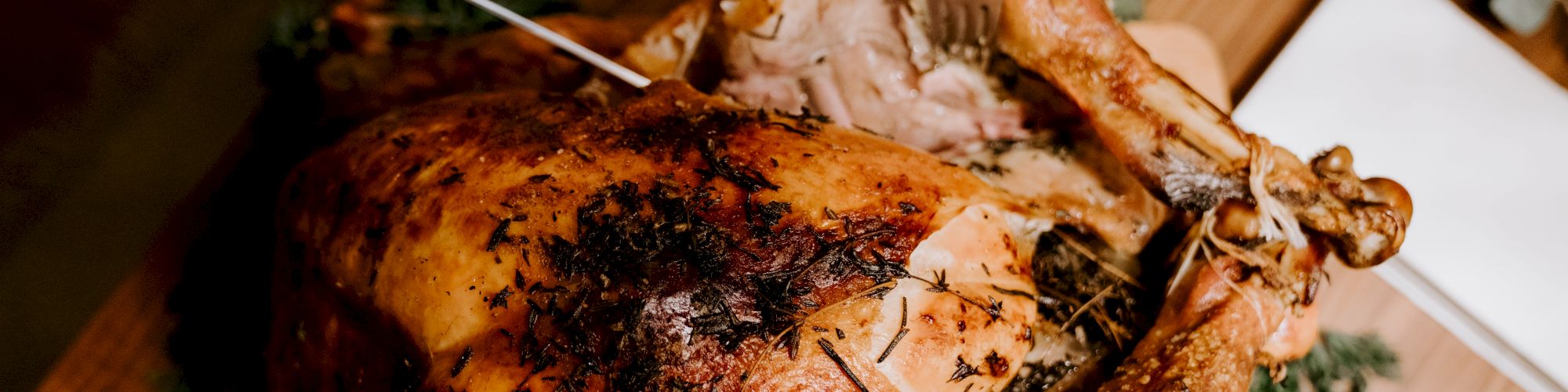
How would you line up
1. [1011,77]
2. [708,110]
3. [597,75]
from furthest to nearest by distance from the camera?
1. [597,75]
2. [1011,77]
3. [708,110]

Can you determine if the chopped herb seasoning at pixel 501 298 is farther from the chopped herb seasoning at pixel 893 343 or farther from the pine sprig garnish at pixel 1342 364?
the pine sprig garnish at pixel 1342 364

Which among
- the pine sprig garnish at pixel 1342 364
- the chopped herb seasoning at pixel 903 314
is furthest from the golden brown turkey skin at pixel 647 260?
the pine sprig garnish at pixel 1342 364

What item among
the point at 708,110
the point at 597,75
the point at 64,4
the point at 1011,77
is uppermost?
the point at 1011,77

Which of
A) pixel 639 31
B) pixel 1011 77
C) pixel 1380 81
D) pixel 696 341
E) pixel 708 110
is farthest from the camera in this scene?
pixel 1380 81

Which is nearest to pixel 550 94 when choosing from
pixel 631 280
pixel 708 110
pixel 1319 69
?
pixel 708 110

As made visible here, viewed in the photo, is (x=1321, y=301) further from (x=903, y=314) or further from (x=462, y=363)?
(x=462, y=363)

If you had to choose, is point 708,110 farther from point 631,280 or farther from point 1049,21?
point 1049,21

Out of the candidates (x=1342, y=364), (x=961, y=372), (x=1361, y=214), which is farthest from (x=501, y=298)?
(x=1342, y=364)

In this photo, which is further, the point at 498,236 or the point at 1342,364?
the point at 1342,364
